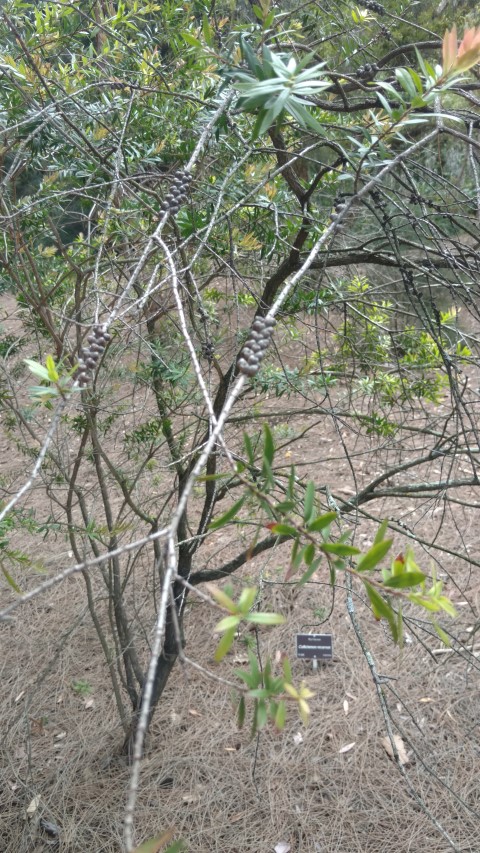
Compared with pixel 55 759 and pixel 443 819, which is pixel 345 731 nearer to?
pixel 443 819

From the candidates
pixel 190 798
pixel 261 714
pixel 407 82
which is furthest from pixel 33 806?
pixel 407 82

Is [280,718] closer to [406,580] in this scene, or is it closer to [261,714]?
[261,714]

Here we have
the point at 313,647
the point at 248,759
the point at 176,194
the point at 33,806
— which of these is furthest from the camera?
the point at 313,647

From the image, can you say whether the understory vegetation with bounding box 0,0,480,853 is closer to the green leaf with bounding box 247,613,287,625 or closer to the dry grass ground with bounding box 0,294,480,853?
the dry grass ground with bounding box 0,294,480,853

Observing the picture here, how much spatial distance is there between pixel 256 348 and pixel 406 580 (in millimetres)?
329

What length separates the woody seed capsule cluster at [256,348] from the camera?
0.77m

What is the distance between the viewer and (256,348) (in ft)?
2.64

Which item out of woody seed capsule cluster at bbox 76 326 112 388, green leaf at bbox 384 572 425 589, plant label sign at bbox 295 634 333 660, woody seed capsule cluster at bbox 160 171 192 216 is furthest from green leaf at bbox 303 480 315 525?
plant label sign at bbox 295 634 333 660

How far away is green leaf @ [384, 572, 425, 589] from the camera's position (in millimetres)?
718

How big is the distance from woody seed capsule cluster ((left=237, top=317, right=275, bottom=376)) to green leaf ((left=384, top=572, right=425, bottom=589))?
290 mm

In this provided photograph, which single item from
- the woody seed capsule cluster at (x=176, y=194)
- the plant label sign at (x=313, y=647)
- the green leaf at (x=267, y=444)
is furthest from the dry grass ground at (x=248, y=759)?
the green leaf at (x=267, y=444)

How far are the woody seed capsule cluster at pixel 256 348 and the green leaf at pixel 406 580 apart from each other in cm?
29

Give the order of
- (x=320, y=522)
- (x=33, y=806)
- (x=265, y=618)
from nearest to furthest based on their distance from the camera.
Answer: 1. (x=265, y=618)
2. (x=320, y=522)
3. (x=33, y=806)

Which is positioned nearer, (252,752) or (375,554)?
A: (375,554)
